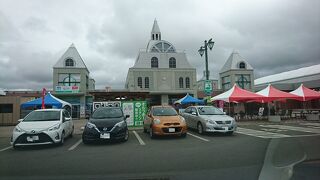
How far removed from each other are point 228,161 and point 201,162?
2.47 feet

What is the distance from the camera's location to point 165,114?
1349cm

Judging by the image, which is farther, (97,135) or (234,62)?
(234,62)

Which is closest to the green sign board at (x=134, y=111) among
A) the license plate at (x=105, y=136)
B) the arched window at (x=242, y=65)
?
the license plate at (x=105, y=136)

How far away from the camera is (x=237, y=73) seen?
51.8 metres

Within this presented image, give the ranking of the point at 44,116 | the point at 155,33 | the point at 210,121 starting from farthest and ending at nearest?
1. the point at 155,33
2. the point at 210,121
3. the point at 44,116

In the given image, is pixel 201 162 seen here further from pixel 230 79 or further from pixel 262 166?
pixel 230 79

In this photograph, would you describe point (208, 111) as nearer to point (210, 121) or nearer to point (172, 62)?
point (210, 121)

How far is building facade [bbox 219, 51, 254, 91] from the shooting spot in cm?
5156

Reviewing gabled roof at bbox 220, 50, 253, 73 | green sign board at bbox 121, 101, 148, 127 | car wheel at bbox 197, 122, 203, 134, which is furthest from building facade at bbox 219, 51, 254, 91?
car wheel at bbox 197, 122, 203, 134

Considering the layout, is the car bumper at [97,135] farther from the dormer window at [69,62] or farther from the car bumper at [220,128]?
the dormer window at [69,62]

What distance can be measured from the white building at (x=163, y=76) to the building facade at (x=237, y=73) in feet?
27.1

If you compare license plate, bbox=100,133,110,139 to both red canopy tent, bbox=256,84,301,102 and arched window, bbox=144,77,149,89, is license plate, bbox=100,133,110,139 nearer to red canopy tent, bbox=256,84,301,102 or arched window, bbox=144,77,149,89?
red canopy tent, bbox=256,84,301,102

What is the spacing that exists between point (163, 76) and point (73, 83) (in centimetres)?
1467

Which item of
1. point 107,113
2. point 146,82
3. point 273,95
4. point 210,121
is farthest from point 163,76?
point 107,113
